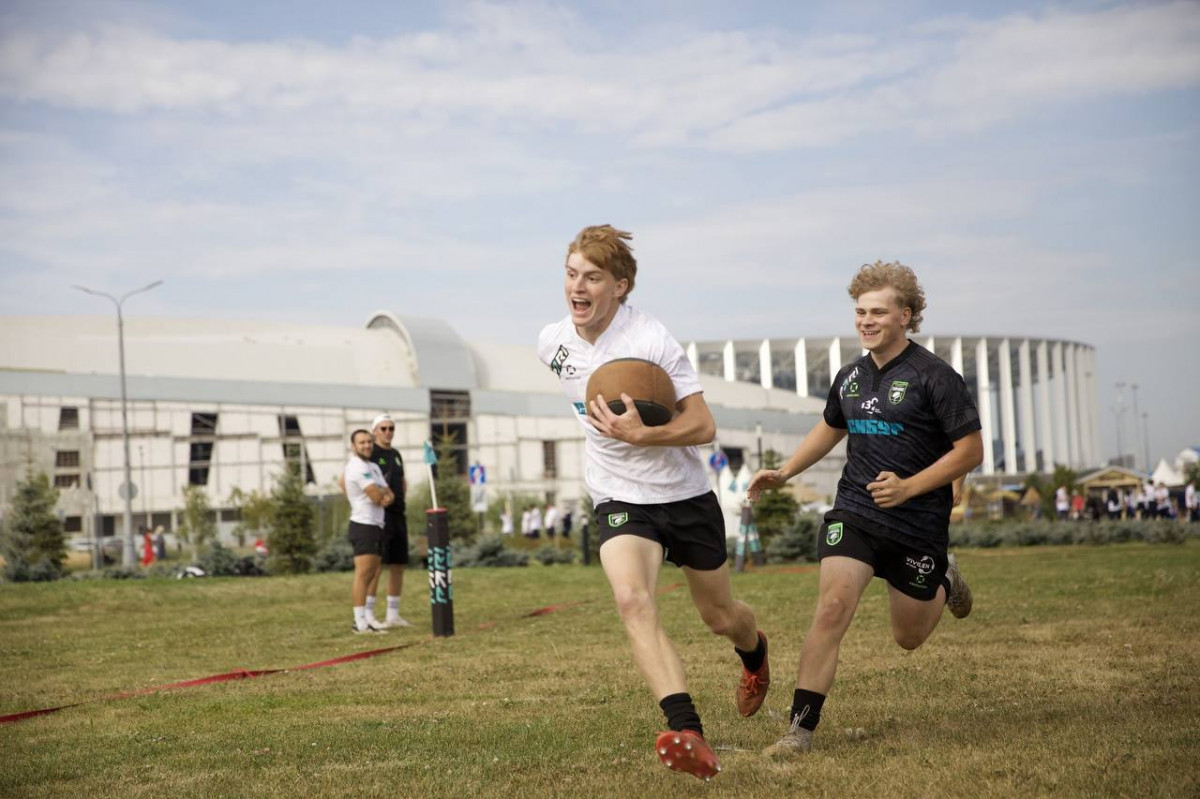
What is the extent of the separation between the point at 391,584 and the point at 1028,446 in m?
142

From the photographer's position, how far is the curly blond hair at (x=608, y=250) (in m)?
6.03

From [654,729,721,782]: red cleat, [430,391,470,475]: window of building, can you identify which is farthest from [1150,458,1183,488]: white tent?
[654,729,721,782]: red cleat

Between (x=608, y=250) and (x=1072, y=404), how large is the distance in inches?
6404

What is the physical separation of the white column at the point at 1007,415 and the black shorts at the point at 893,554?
140368 mm

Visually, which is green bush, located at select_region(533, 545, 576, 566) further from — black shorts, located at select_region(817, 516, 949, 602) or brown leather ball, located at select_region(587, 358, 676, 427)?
brown leather ball, located at select_region(587, 358, 676, 427)

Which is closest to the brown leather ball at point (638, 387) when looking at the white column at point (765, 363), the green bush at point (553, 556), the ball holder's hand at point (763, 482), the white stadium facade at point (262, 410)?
the ball holder's hand at point (763, 482)

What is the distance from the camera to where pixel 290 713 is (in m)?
8.16

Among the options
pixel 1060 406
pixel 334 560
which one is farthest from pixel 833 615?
pixel 1060 406

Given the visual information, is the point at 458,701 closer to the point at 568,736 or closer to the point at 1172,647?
the point at 568,736

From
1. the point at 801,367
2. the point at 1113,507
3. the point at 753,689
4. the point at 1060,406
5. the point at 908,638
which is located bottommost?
the point at 1113,507

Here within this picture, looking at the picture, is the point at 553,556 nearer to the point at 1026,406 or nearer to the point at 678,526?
the point at 678,526

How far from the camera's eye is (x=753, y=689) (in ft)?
22.5

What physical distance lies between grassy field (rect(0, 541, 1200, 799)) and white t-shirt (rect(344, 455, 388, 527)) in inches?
55.6

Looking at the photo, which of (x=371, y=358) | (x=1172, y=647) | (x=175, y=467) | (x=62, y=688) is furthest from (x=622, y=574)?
(x=371, y=358)
